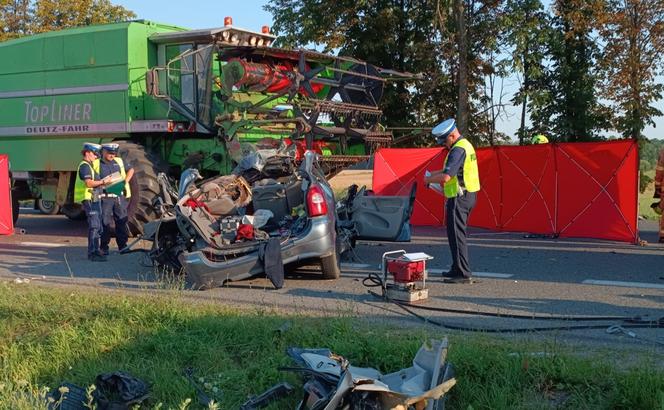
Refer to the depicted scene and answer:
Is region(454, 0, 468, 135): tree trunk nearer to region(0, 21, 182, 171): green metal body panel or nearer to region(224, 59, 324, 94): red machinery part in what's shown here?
region(224, 59, 324, 94): red machinery part

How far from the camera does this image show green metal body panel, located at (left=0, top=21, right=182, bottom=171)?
42.5 ft

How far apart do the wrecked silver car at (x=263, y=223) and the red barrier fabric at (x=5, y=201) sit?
6243 mm

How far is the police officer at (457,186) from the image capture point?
7.89m

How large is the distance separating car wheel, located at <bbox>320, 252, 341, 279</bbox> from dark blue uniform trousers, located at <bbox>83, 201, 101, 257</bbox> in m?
3.76

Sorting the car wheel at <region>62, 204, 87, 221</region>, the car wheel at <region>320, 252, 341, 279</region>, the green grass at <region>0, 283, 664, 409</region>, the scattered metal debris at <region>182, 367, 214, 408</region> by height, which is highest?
the car wheel at <region>62, 204, 87, 221</region>

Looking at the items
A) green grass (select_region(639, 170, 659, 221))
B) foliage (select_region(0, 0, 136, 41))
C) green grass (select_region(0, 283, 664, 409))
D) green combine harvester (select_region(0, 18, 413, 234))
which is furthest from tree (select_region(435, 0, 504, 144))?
foliage (select_region(0, 0, 136, 41))

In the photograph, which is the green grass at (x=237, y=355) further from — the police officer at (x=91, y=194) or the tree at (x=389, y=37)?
the tree at (x=389, y=37)

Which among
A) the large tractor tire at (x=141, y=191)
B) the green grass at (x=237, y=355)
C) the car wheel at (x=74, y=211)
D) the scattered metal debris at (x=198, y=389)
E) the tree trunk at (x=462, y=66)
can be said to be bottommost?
the scattered metal debris at (x=198, y=389)

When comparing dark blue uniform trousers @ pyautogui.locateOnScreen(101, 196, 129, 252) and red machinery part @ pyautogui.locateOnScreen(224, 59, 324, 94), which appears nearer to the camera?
dark blue uniform trousers @ pyautogui.locateOnScreen(101, 196, 129, 252)

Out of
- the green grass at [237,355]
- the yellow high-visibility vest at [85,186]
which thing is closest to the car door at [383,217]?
the green grass at [237,355]

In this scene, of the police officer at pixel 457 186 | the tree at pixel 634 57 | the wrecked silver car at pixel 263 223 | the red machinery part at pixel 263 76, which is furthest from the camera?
the tree at pixel 634 57

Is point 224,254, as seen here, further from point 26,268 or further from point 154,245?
point 26,268

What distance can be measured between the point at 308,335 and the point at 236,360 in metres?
0.55

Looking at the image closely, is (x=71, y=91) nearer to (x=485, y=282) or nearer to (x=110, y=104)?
(x=110, y=104)
